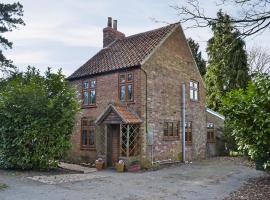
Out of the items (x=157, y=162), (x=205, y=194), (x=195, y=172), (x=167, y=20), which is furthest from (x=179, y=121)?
(x=167, y=20)

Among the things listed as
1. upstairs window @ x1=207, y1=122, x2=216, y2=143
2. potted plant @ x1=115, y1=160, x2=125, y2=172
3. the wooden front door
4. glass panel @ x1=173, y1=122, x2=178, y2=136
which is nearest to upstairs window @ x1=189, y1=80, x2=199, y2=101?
glass panel @ x1=173, y1=122, x2=178, y2=136

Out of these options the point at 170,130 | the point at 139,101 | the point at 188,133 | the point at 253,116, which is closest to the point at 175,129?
the point at 170,130

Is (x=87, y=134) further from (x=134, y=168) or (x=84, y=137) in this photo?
(x=134, y=168)

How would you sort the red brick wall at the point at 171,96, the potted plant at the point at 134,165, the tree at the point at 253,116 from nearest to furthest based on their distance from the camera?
the tree at the point at 253,116 → the potted plant at the point at 134,165 → the red brick wall at the point at 171,96

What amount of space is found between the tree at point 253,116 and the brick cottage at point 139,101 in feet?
19.7

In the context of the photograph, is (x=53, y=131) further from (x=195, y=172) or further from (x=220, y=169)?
(x=220, y=169)

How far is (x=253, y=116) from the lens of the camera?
11.8 m

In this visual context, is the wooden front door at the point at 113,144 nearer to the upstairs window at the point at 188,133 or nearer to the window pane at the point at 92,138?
the window pane at the point at 92,138

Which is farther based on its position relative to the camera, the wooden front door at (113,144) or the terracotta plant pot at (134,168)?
the wooden front door at (113,144)

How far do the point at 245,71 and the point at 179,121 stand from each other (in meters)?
11.6

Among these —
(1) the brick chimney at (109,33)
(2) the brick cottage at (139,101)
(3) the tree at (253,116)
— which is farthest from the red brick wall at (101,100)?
(3) the tree at (253,116)

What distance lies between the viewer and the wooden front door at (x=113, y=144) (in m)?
18.5

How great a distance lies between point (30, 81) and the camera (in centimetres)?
1531

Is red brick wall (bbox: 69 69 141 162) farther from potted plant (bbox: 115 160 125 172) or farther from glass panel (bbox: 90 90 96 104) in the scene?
potted plant (bbox: 115 160 125 172)
